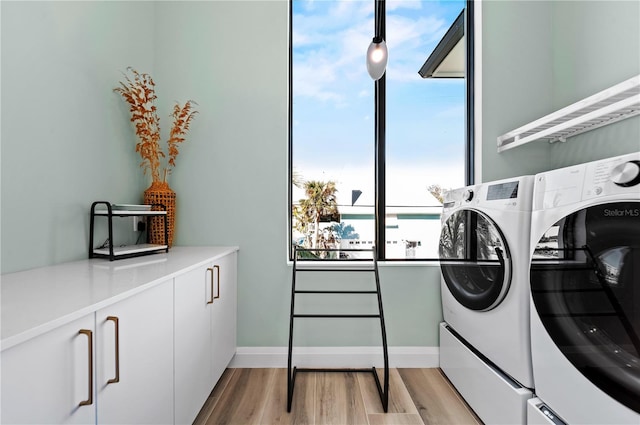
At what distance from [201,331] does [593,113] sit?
2.03m

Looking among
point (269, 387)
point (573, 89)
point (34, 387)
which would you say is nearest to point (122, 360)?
point (34, 387)

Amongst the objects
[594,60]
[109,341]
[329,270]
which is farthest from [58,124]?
[594,60]

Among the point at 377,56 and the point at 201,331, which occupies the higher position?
the point at 377,56

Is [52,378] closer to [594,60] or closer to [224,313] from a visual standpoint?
[224,313]

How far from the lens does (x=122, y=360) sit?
35.9 inches

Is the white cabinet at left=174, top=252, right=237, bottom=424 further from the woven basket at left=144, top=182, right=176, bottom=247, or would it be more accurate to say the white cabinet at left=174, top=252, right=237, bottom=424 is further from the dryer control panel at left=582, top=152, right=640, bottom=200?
the dryer control panel at left=582, top=152, right=640, bottom=200

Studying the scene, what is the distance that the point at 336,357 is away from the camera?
7.06ft

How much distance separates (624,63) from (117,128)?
2.72m

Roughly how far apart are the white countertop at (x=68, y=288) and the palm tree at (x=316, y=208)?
92cm

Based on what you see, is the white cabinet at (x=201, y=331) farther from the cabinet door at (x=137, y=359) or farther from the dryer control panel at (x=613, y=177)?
the dryer control panel at (x=613, y=177)

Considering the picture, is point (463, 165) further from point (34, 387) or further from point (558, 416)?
point (34, 387)

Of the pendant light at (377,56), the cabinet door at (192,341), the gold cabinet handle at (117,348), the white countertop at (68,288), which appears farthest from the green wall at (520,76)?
the gold cabinet handle at (117,348)

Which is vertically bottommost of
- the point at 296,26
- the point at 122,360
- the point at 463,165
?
the point at 122,360

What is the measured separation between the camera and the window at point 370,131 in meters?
2.30
